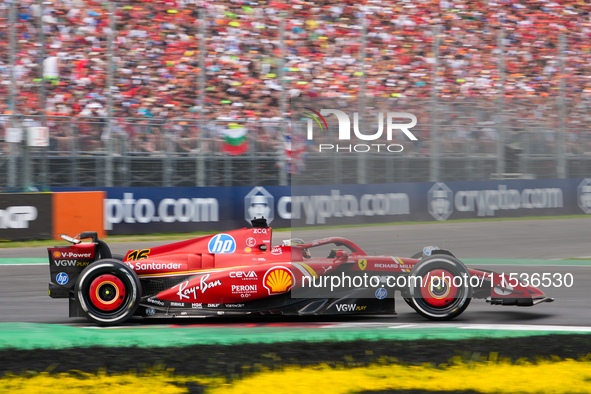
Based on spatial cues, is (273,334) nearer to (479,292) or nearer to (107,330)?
(107,330)

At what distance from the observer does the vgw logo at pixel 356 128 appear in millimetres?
6102

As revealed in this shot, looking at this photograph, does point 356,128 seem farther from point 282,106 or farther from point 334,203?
point 282,106

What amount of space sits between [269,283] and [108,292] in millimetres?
1414

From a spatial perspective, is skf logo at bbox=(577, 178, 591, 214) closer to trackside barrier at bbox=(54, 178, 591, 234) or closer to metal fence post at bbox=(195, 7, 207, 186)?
trackside barrier at bbox=(54, 178, 591, 234)

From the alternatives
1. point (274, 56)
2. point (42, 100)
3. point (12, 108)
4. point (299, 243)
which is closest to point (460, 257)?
point (299, 243)

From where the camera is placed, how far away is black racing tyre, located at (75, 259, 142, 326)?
20.4 feet

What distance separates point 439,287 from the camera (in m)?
6.40

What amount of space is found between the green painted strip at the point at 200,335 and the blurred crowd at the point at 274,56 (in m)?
6.93

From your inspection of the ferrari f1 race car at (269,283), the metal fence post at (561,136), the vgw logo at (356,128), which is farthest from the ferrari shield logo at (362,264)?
the metal fence post at (561,136)

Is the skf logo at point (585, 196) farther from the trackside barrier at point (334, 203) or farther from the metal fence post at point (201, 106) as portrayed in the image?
the metal fence post at point (201, 106)

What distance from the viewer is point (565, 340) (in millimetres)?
5602

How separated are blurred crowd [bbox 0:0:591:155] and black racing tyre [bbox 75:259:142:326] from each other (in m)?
6.70

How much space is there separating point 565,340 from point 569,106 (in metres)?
7.98

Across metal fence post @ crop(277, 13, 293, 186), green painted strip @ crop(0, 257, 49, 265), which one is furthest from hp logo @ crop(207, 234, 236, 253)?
metal fence post @ crop(277, 13, 293, 186)
